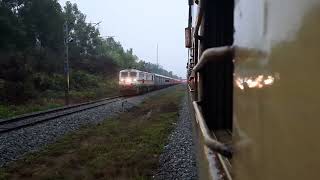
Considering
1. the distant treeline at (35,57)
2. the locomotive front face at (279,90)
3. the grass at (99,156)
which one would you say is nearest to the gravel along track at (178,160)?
the grass at (99,156)

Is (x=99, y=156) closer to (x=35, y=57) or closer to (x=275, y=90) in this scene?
(x=275, y=90)

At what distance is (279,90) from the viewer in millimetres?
1055

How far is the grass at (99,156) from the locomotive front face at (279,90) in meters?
6.60

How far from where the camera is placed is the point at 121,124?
16.3 metres

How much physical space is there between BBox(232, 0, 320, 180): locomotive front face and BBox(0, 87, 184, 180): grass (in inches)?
260

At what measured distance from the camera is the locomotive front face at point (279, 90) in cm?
86

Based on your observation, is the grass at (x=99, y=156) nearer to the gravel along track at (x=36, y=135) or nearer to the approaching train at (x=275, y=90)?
the gravel along track at (x=36, y=135)

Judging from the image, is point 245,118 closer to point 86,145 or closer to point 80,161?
point 80,161

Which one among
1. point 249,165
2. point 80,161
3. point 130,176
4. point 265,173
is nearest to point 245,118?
A: point 249,165

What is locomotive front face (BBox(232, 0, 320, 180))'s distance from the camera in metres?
0.86

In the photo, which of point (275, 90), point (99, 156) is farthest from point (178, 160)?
point (275, 90)

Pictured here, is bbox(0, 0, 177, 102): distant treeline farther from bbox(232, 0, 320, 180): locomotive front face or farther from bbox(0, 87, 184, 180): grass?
bbox(232, 0, 320, 180): locomotive front face

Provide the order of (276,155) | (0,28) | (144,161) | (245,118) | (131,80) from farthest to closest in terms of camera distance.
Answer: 1. (0,28)
2. (131,80)
3. (144,161)
4. (245,118)
5. (276,155)

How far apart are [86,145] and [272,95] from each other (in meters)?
10.6
